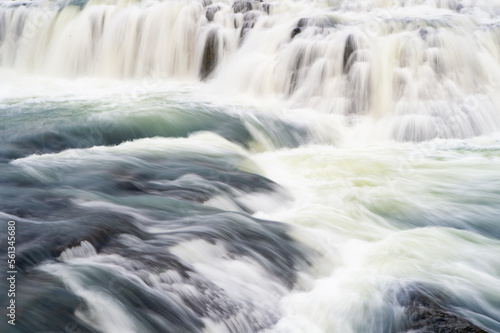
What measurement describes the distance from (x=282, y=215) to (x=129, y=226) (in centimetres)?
165

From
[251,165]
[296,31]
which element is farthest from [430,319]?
[296,31]

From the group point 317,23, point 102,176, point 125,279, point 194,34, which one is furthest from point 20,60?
point 125,279

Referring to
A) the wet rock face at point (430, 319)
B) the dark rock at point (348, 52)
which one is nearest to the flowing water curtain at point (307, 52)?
the dark rock at point (348, 52)

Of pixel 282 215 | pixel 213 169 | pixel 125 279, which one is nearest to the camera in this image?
pixel 125 279

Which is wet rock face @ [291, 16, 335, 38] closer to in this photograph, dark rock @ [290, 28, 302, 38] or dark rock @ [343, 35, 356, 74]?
dark rock @ [290, 28, 302, 38]

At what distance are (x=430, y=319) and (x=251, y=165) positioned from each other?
343cm

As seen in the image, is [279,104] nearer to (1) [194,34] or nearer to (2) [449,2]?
(1) [194,34]

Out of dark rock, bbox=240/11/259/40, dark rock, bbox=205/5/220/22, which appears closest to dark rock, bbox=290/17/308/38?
dark rock, bbox=240/11/259/40

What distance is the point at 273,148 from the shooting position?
8031mm

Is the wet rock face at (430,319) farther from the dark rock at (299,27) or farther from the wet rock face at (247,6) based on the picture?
the wet rock face at (247,6)

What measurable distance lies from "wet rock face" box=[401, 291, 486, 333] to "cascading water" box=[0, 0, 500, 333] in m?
0.02

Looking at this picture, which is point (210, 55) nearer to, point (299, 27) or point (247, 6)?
point (247, 6)

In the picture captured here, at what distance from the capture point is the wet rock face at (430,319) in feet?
11.5

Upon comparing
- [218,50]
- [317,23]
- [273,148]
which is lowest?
[273,148]
